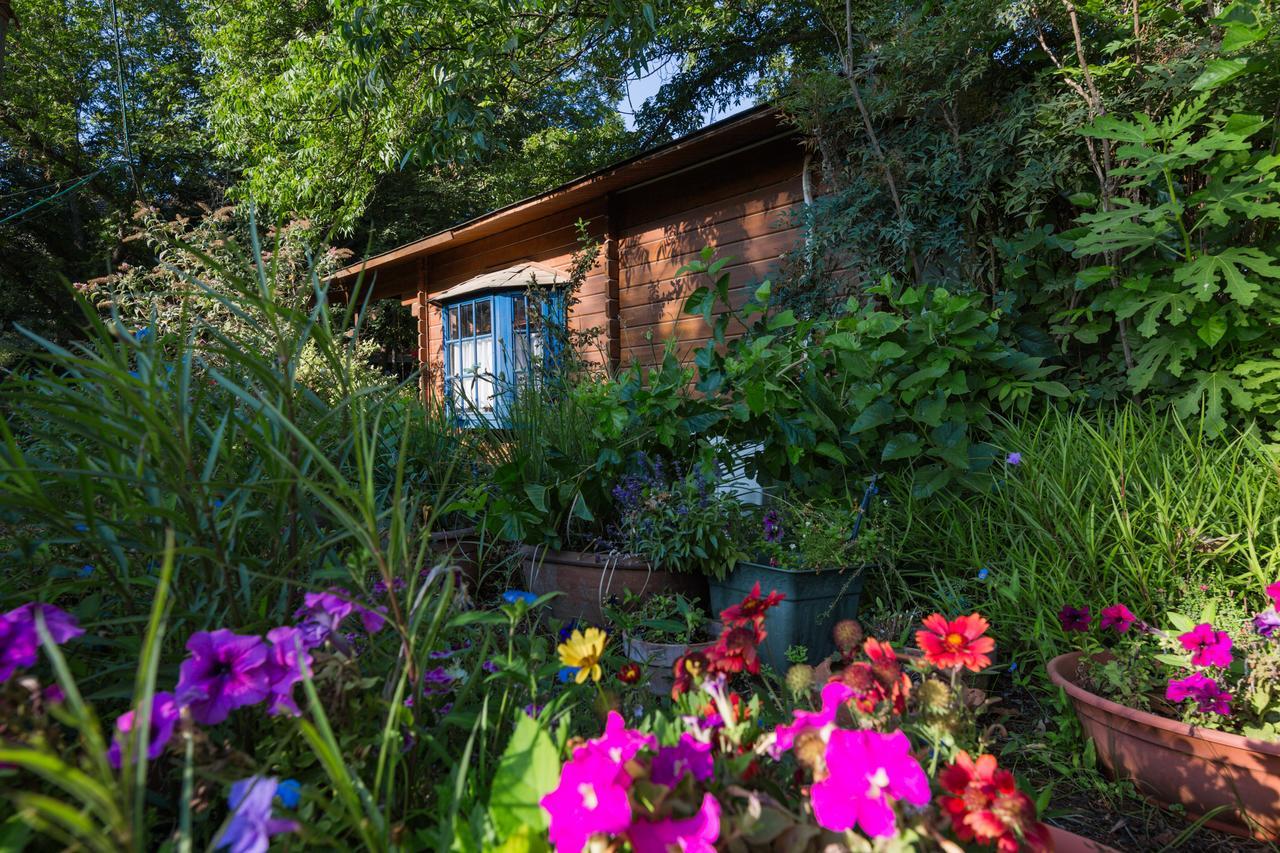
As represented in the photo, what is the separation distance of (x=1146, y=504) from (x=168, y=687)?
2.30m

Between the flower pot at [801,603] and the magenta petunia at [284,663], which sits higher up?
the magenta petunia at [284,663]

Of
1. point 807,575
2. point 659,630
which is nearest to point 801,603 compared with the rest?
point 807,575

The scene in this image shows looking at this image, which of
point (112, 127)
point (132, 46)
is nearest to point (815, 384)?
point (112, 127)

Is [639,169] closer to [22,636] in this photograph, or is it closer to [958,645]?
[958,645]

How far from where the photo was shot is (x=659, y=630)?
1.99 metres

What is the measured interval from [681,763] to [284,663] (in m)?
0.40

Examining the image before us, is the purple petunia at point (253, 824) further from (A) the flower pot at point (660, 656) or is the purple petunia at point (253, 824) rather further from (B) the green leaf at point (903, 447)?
(B) the green leaf at point (903, 447)

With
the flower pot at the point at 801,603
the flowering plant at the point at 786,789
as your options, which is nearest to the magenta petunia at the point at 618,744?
the flowering plant at the point at 786,789

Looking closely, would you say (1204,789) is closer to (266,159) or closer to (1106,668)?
(1106,668)

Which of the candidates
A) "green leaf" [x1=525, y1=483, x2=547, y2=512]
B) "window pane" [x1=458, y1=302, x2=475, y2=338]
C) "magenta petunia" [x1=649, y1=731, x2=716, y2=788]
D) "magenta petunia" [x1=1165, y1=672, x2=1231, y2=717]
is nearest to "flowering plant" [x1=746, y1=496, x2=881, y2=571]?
"green leaf" [x1=525, y1=483, x2=547, y2=512]

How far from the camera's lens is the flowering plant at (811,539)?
6.64 feet

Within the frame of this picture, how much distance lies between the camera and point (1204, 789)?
1328mm

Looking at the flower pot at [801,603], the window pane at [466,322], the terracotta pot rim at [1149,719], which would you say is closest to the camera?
the terracotta pot rim at [1149,719]

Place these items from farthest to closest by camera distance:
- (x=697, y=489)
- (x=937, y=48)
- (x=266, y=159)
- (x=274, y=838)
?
1. (x=266, y=159)
2. (x=937, y=48)
3. (x=697, y=489)
4. (x=274, y=838)
